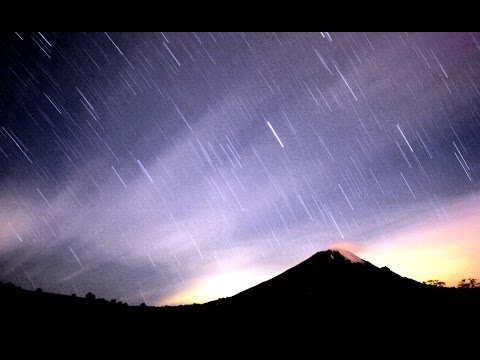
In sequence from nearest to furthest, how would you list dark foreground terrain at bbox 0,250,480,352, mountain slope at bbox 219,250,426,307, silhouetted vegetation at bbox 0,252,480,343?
dark foreground terrain at bbox 0,250,480,352 < silhouetted vegetation at bbox 0,252,480,343 < mountain slope at bbox 219,250,426,307

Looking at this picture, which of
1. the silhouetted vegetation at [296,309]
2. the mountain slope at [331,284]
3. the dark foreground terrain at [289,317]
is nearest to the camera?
the dark foreground terrain at [289,317]

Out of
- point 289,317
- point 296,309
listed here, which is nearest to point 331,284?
point 296,309

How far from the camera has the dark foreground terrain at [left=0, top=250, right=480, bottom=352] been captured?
6.02 m

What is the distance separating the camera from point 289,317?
7875mm

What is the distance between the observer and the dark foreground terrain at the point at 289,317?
6020 millimetres

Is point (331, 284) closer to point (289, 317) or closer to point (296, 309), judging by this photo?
point (296, 309)

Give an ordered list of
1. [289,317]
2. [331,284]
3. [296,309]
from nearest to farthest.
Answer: [289,317] < [296,309] < [331,284]

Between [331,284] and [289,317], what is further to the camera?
[331,284]

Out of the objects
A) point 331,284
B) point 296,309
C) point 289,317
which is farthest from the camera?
point 331,284

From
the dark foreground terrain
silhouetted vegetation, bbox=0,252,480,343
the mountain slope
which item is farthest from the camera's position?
the mountain slope
